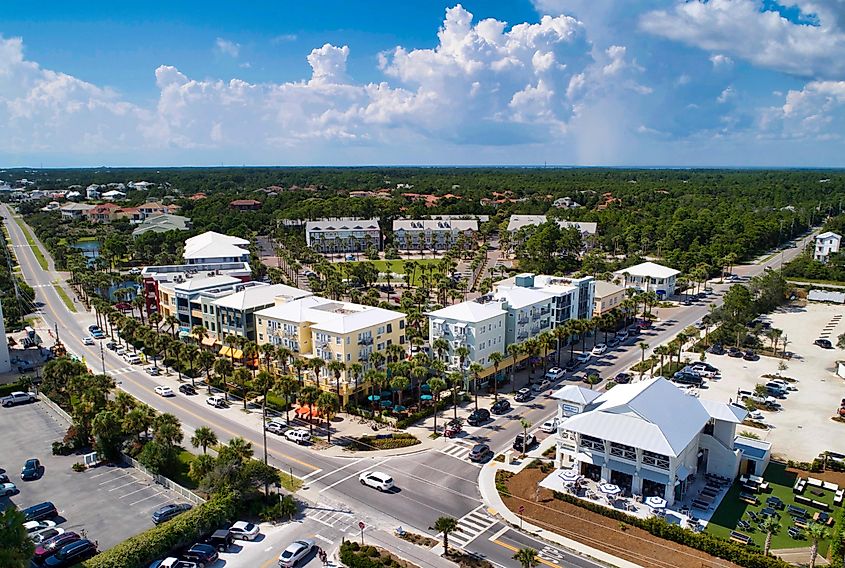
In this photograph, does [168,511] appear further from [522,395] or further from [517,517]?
[522,395]

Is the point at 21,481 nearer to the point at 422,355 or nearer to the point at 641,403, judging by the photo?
the point at 422,355

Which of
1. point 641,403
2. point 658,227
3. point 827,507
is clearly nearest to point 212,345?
point 641,403

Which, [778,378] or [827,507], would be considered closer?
[827,507]

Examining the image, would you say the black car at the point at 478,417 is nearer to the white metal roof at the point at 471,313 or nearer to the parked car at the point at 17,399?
the white metal roof at the point at 471,313

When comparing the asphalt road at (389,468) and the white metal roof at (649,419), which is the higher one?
the white metal roof at (649,419)

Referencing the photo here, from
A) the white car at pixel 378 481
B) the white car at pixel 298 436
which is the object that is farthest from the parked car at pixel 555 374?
the white car at pixel 298 436
